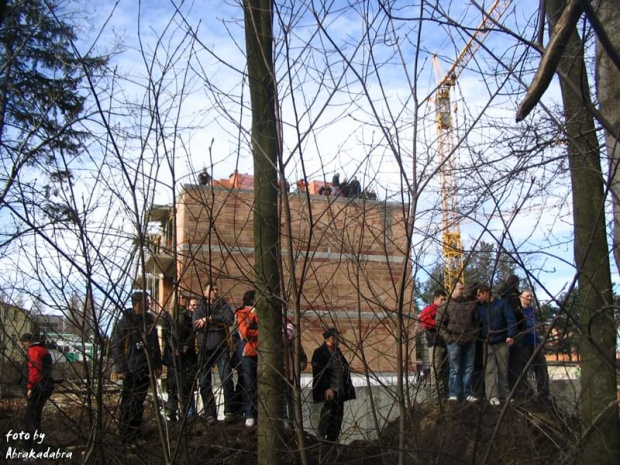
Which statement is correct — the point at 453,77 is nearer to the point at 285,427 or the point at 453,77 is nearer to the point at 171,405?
the point at 285,427

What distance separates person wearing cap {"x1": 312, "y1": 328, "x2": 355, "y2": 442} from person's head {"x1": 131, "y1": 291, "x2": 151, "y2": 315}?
1.42m

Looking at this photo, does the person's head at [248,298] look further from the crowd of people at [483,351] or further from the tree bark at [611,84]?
the tree bark at [611,84]

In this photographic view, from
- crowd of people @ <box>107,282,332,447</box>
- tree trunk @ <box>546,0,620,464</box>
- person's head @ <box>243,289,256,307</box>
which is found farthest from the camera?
person's head @ <box>243,289,256,307</box>

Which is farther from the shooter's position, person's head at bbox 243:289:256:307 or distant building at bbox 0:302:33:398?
person's head at bbox 243:289:256:307

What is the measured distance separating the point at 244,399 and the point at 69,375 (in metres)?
2.32

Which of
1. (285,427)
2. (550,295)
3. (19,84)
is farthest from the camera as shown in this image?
(19,84)

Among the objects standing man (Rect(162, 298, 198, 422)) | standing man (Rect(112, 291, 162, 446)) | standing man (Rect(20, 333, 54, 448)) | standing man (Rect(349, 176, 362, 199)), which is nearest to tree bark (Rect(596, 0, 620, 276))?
standing man (Rect(349, 176, 362, 199))

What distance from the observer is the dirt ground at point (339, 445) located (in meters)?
4.06

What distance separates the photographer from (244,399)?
668 centimetres

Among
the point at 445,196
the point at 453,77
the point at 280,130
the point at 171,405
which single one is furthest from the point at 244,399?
the point at 453,77

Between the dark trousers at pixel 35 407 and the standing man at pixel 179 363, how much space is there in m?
0.96

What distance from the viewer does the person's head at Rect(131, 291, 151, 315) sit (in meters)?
4.39

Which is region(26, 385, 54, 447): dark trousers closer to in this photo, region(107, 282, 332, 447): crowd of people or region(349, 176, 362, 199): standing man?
region(107, 282, 332, 447): crowd of people

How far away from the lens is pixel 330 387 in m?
6.23
